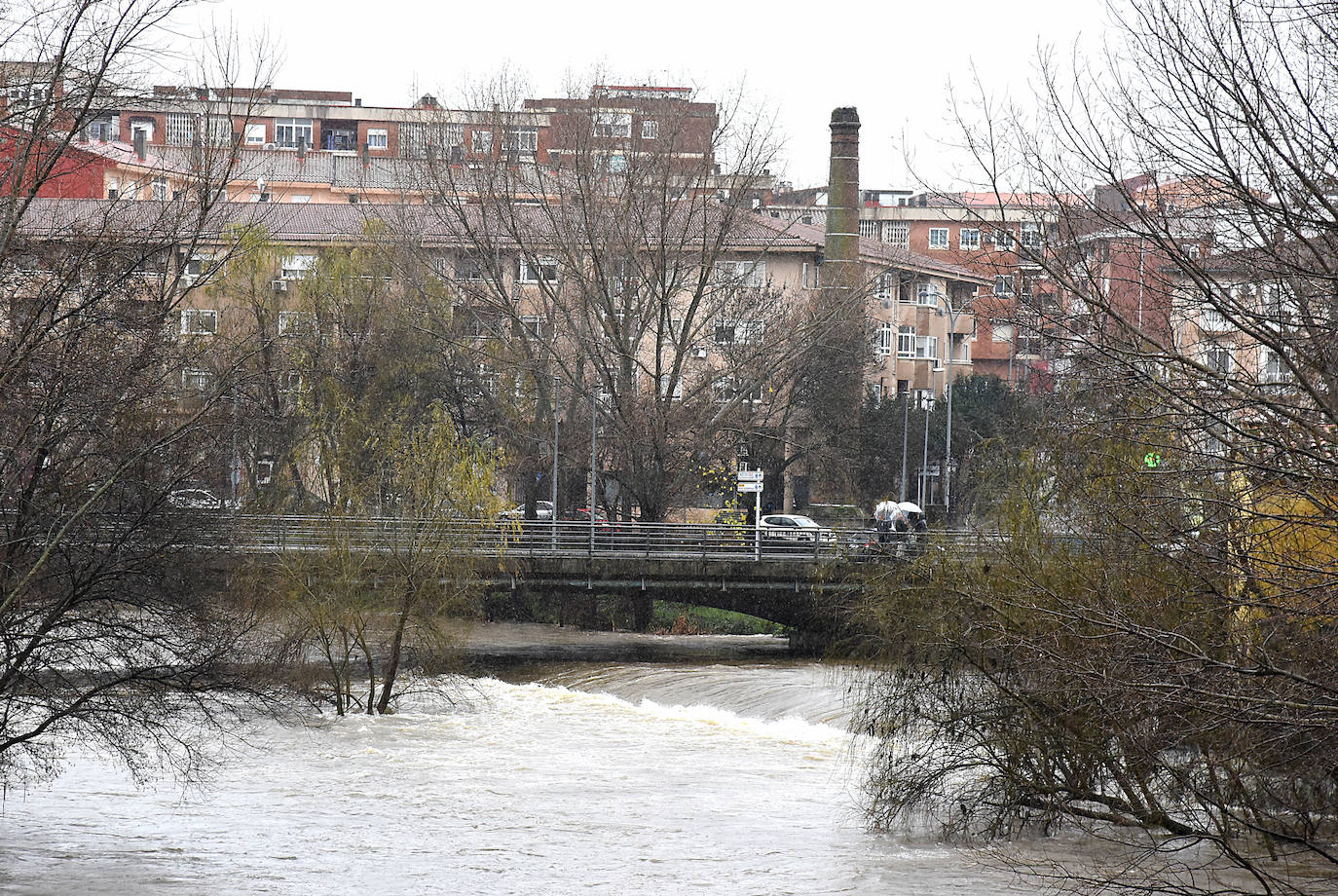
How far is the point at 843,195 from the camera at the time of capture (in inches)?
2466

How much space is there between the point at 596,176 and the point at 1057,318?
114 feet

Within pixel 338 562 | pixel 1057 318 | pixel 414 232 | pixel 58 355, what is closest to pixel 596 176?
pixel 414 232

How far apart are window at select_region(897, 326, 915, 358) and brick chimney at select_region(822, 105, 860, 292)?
15774mm

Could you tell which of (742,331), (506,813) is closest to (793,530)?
(742,331)

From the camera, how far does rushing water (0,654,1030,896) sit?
18.1 m

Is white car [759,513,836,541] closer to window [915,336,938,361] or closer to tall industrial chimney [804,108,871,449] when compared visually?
tall industrial chimney [804,108,871,449]

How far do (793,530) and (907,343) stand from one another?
40470 millimetres

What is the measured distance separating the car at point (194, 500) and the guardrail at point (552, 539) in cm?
118

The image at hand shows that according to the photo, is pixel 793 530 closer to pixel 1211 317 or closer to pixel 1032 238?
pixel 1211 317

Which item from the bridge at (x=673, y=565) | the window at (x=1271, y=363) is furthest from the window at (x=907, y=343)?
the window at (x=1271, y=363)

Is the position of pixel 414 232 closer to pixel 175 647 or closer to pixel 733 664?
pixel 733 664

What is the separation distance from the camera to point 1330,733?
8977mm

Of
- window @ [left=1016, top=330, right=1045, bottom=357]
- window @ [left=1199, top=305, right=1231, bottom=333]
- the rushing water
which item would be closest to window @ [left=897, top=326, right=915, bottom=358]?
the rushing water

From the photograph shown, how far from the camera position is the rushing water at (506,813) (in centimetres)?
1814
